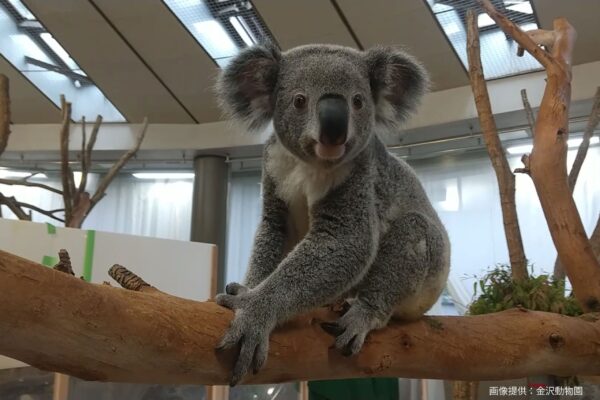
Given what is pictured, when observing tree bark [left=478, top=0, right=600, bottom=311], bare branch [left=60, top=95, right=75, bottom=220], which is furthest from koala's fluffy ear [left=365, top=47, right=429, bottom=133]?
bare branch [left=60, top=95, right=75, bottom=220]

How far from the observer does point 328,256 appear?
188 centimetres

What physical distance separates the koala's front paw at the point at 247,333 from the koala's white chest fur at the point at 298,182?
0.52 meters

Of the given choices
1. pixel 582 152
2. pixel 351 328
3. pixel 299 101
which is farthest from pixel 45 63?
pixel 351 328

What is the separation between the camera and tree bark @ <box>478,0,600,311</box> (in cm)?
294

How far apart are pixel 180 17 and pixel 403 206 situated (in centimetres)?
447

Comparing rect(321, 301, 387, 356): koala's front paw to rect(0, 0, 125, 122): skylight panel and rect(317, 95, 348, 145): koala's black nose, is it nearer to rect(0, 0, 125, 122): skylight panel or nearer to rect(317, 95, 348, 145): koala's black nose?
rect(317, 95, 348, 145): koala's black nose

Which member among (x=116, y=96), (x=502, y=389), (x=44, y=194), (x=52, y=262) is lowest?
(x=502, y=389)

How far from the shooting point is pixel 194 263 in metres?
3.59

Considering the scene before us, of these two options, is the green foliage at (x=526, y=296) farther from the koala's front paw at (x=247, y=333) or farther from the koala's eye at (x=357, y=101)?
the koala's front paw at (x=247, y=333)

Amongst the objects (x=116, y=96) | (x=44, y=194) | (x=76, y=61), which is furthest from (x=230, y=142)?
(x=44, y=194)

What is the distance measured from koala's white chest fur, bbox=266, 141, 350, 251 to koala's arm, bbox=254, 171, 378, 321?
40mm

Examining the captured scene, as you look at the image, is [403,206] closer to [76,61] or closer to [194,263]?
[194,263]

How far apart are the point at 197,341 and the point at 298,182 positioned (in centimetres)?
79

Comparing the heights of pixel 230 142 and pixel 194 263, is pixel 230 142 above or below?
above
